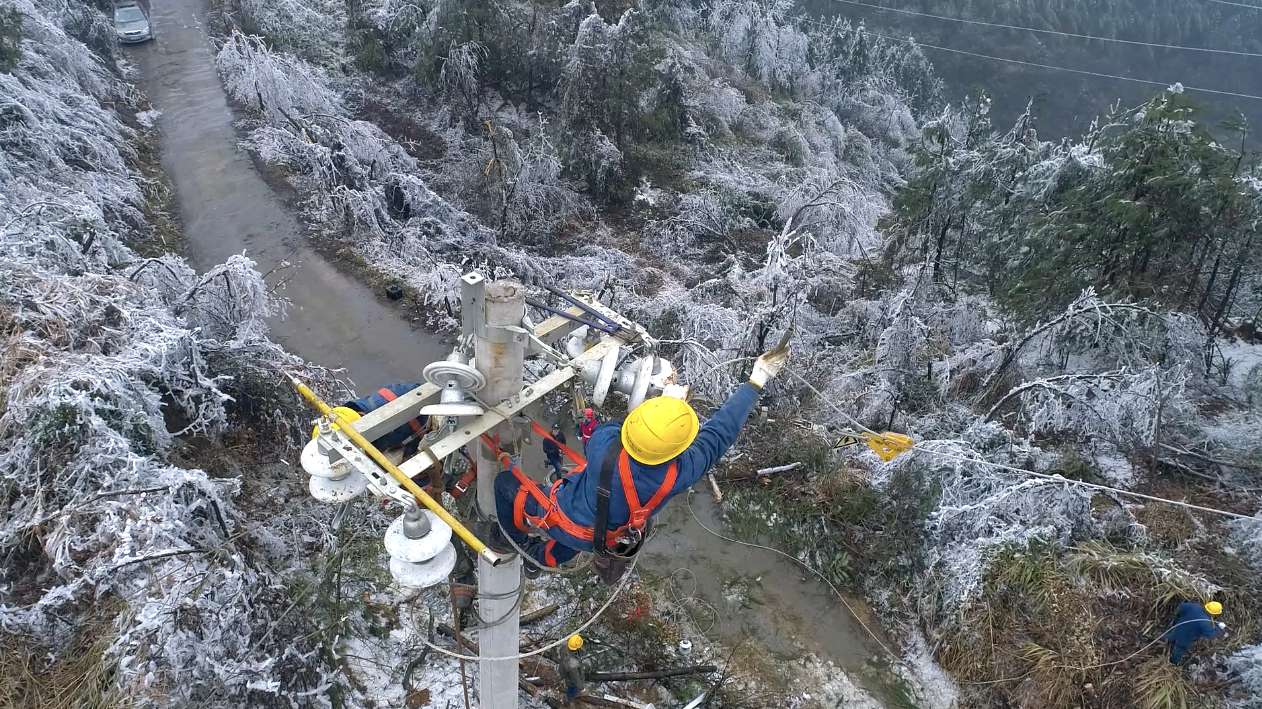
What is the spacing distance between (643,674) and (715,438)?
4118 mm

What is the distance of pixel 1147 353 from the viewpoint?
8.67 meters

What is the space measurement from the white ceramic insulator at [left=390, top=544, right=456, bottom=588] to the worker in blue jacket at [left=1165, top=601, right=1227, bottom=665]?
6.56 metres

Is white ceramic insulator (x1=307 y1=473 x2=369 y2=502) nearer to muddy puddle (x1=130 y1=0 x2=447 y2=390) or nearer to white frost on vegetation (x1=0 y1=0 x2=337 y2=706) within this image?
white frost on vegetation (x1=0 y1=0 x2=337 y2=706)

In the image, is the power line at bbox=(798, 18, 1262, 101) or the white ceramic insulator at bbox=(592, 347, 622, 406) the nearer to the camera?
the white ceramic insulator at bbox=(592, 347, 622, 406)

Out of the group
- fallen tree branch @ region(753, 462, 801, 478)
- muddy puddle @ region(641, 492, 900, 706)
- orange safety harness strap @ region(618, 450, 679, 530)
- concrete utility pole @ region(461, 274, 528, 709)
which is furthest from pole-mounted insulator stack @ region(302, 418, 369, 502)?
fallen tree branch @ region(753, 462, 801, 478)

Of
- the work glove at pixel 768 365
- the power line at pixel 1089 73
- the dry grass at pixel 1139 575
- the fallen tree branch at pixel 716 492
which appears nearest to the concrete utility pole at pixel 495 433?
the work glove at pixel 768 365

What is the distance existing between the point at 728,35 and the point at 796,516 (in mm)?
25473

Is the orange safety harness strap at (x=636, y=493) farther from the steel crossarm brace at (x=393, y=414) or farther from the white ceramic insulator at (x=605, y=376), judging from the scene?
the steel crossarm brace at (x=393, y=414)

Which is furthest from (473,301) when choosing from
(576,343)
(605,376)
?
(576,343)

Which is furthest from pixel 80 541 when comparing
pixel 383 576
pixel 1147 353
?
pixel 1147 353

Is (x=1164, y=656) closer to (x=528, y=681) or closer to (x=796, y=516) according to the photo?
(x=796, y=516)

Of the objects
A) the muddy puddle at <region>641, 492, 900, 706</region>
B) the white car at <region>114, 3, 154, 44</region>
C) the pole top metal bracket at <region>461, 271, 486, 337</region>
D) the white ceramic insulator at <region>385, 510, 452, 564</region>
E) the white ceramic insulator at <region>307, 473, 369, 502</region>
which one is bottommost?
the muddy puddle at <region>641, 492, 900, 706</region>

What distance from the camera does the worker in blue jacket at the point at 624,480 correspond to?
2734 millimetres

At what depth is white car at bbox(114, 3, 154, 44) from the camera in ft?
57.4
